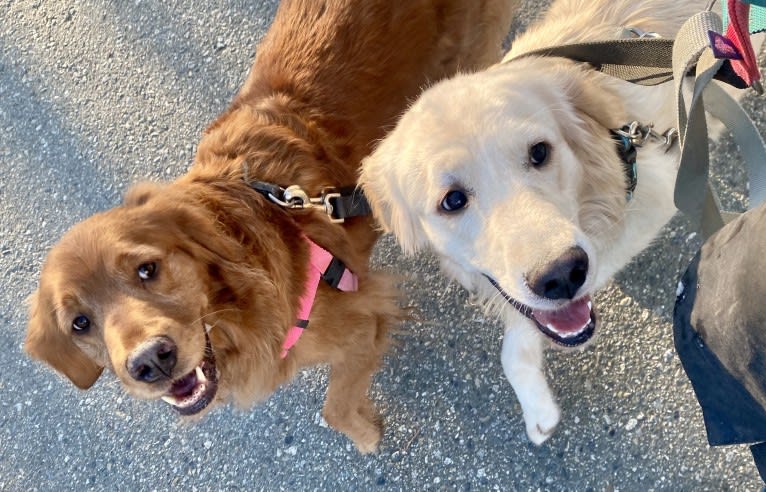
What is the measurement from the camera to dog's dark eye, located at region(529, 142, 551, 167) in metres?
1.77

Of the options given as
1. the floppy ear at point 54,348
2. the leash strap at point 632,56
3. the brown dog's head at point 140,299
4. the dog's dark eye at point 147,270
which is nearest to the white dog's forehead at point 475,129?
the leash strap at point 632,56

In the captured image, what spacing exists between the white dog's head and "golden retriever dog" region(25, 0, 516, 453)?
0.49 meters

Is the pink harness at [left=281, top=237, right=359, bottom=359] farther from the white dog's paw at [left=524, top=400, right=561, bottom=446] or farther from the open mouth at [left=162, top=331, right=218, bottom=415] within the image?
the white dog's paw at [left=524, top=400, right=561, bottom=446]

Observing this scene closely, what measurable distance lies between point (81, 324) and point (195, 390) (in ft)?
1.53

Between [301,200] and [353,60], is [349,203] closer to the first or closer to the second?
[301,200]

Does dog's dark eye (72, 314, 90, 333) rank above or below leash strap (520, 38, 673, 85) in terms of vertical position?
below

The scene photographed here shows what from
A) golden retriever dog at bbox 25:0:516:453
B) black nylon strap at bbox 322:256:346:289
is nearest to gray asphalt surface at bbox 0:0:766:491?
golden retriever dog at bbox 25:0:516:453

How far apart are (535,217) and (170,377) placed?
1.27 meters

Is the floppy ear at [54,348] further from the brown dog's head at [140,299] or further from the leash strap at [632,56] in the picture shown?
the leash strap at [632,56]

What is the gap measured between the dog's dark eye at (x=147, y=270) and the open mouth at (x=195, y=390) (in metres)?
0.28

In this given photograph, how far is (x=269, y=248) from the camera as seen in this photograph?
90.7 inches

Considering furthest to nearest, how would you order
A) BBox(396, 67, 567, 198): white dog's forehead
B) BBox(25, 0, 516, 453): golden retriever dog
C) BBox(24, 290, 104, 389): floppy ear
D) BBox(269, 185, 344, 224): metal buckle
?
BBox(269, 185, 344, 224): metal buckle
BBox(24, 290, 104, 389): floppy ear
BBox(25, 0, 516, 453): golden retriever dog
BBox(396, 67, 567, 198): white dog's forehead

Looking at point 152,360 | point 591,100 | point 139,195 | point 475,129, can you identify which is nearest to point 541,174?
point 475,129

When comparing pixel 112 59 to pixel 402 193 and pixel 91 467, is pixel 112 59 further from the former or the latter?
pixel 402 193
